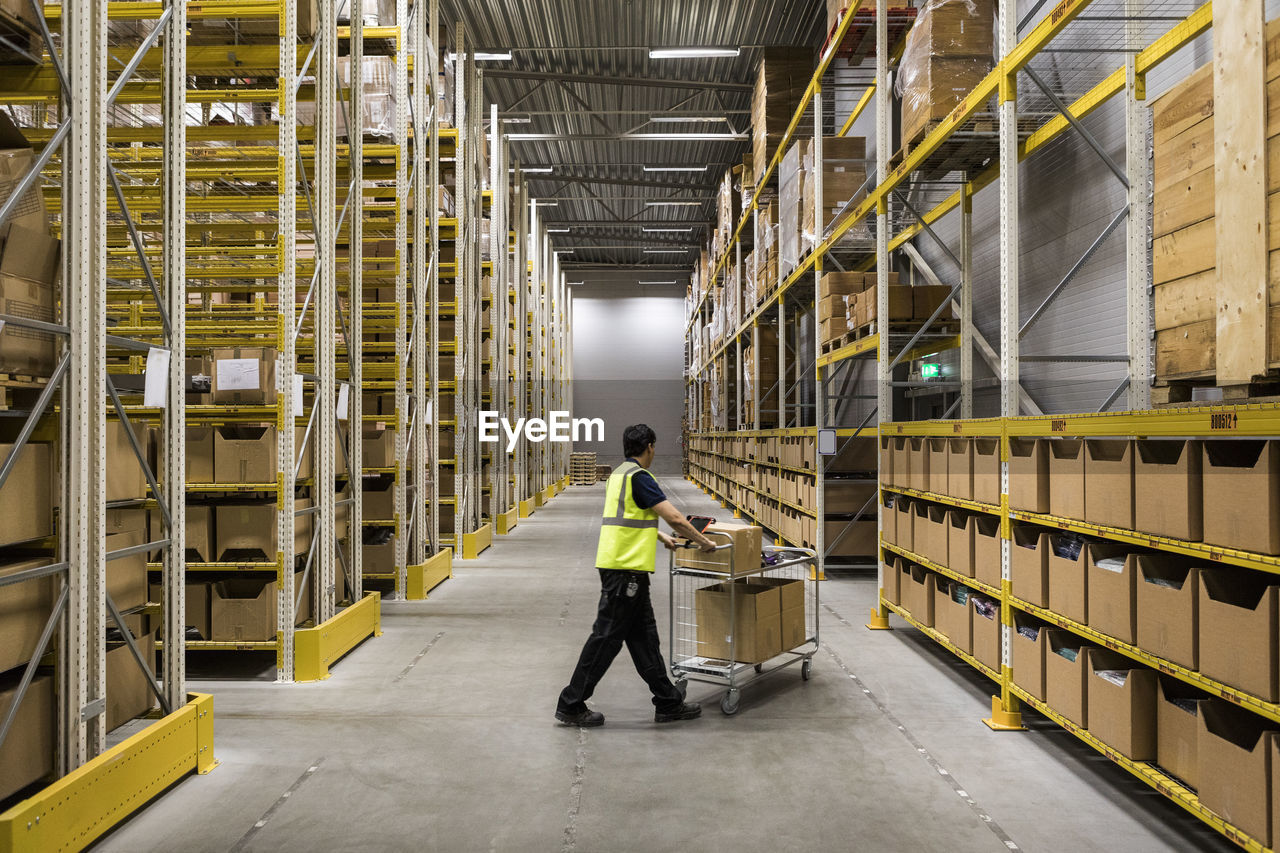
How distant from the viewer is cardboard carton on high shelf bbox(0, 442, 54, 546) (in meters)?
3.62

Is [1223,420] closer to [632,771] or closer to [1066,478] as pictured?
[1066,478]

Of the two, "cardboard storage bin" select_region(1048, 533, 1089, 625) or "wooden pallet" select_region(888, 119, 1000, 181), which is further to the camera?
"wooden pallet" select_region(888, 119, 1000, 181)

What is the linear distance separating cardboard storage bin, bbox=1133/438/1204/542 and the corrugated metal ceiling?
40.3ft

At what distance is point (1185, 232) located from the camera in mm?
4027

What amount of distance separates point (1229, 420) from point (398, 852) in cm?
368

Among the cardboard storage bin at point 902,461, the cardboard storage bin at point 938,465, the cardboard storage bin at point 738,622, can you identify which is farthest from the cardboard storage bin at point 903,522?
the cardboard storage bin at point 738,622

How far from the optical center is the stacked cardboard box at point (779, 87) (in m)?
14.4

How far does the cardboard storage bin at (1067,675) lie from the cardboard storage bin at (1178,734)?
41cm

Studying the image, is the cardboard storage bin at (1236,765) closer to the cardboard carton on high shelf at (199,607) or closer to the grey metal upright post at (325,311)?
the grey metal upright post at (325,311)

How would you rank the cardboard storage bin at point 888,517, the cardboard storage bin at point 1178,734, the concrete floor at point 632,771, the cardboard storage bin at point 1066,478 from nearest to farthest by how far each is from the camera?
the cardboard storage bin at point 1178,734, the concrete floor at point 632,771, the cardboard storage bin at point 1066,478, the cardboard storage bin at point 888,517

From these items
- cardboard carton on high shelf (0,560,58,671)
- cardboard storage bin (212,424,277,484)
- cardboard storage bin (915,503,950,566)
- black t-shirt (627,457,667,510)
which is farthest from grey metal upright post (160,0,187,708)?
cardboard storage bin (915,503,950,566)

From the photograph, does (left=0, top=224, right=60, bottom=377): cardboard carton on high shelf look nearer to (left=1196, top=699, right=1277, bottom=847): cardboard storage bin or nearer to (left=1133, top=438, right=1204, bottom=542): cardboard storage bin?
(left=1133, top=438, right=1204, bottom=542): cardboard storage bin

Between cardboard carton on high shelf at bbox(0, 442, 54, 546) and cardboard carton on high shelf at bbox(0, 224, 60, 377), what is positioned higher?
cardboard carton on high shelf at bbox(0, 224, 60, 377)

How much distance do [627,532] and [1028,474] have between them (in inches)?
92.0
